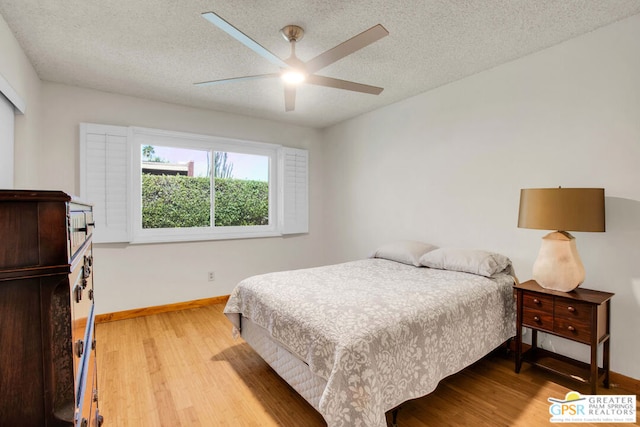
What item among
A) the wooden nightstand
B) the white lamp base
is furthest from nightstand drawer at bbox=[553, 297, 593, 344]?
the white lamp base

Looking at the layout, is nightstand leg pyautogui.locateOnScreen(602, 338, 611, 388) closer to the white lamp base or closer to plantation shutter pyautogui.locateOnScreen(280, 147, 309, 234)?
the white lamp base

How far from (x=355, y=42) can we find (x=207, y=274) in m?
A: 3.20

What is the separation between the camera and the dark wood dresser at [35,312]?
641mm

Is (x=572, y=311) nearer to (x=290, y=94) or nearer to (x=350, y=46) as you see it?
(x=350, y=46)

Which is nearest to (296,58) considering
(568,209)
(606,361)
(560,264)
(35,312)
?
(35,312)

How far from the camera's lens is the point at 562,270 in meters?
2.15

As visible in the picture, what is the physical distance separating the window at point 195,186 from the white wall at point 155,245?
0.13 m

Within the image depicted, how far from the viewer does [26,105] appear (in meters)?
2.57

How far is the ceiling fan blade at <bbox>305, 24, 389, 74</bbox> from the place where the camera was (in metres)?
1.70

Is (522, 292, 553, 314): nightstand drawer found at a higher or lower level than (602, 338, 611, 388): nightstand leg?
higher

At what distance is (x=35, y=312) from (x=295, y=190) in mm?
4030

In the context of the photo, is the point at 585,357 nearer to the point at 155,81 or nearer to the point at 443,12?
the point at 443,12

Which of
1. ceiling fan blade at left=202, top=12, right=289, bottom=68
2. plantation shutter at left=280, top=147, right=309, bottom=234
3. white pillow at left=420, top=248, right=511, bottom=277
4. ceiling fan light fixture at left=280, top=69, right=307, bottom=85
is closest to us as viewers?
ceiling fan blade at left=202, top=12, right=289, bottom=68

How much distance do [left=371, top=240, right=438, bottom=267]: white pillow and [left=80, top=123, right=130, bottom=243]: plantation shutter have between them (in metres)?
2.82
